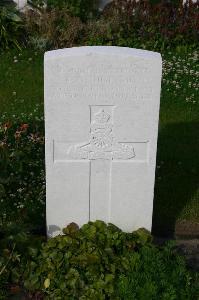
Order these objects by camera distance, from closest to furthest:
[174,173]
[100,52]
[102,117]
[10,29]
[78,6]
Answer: [100,52] < [102,117] < [174,173] < [10,29] < [78,6]

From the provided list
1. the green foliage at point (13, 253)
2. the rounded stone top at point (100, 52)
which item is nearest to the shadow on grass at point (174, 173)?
the green foliage at point (13, 253)

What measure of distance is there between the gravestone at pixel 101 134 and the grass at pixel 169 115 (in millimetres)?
813

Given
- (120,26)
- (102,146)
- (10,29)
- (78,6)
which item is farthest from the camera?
(78,6)

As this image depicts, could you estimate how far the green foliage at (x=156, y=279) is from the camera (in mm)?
4070

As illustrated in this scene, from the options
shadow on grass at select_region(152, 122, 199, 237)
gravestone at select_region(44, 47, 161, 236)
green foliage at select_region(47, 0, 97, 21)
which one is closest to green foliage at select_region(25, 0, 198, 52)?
green foliage at select_region(47, 0, 97, 21)

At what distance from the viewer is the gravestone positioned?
444 centimetres

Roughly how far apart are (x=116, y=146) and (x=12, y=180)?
1.52 m

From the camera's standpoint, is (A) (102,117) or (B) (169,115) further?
(B) (169,115)

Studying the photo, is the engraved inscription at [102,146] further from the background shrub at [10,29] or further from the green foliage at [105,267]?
the background shrub at [10,29]

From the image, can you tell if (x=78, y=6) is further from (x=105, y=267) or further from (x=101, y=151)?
(x=105, y=267)

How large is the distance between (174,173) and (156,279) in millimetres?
2326

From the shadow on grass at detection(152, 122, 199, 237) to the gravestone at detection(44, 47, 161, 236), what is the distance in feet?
2.24

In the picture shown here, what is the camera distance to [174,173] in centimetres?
643

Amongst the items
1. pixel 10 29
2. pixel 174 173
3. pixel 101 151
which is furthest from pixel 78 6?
pixel 101 151
